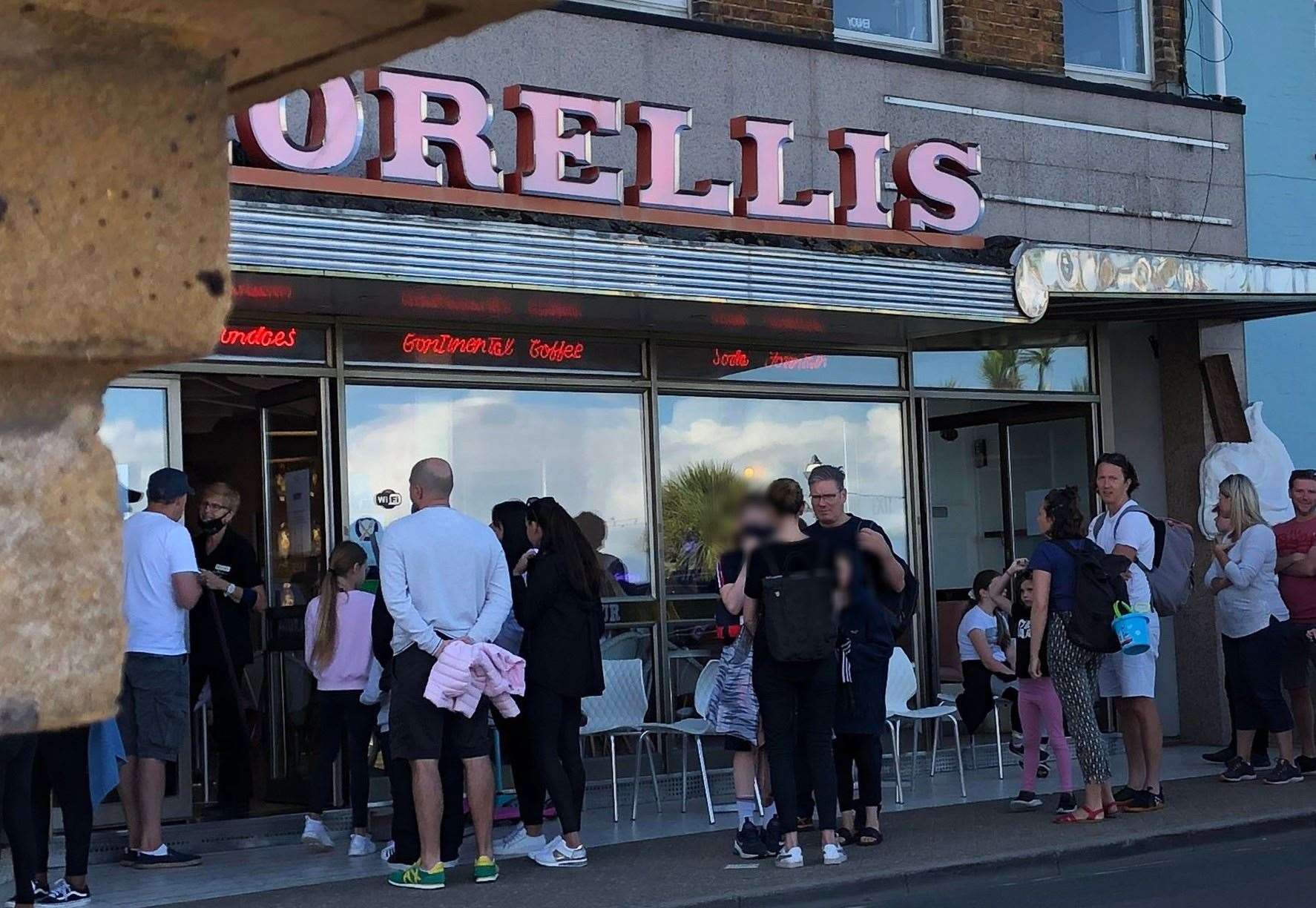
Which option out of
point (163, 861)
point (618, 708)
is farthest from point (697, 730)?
point (163, 861)

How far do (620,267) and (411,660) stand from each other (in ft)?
8.69

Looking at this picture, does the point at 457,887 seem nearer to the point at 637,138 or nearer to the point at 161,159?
the point at 637,138

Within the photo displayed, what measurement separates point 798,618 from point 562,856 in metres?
1.62

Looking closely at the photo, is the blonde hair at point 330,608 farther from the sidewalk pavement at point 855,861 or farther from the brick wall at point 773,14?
the brick wall at point 773,14

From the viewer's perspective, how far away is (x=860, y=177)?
426 inches

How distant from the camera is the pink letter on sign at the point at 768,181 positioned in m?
10.4

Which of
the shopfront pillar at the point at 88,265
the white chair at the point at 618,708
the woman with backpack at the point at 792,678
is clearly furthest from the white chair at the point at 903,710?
the shopfront pillar at the point at 88,265

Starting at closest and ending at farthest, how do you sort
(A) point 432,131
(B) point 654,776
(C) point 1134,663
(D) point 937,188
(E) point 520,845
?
(E) point 520,845 < (A) point 432,131 < (C) point 1134,663 < (B) point 654,776 < (D) point 937,188

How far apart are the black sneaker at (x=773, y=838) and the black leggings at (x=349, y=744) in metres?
2.03

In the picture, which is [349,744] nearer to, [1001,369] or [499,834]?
[499,834]

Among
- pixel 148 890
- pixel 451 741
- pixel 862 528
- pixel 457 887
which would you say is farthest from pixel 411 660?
pixel 862 528

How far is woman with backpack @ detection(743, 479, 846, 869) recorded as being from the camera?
798 centimetres

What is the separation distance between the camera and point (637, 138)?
10.2 m

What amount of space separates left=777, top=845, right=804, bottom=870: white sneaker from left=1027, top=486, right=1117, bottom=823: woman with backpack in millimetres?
1871
